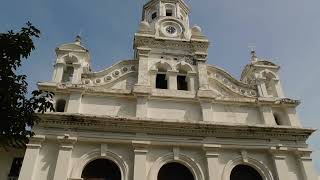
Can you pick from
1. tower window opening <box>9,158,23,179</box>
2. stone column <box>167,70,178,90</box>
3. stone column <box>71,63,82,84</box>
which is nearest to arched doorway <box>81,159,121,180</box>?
tower window opening <box>9,158,23,179</box>

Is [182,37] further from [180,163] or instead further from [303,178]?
[303,178]

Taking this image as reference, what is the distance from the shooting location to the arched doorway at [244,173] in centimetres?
1625

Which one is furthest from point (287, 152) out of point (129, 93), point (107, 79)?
point (107, 79)

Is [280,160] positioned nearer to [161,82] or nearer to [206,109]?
[206,109]

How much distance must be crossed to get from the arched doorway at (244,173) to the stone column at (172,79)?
16.8 feet

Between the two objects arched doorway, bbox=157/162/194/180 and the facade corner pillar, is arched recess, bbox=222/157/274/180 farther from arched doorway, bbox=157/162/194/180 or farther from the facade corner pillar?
arched doorway, bbox=157/162/194/180

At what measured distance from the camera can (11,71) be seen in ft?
33.3

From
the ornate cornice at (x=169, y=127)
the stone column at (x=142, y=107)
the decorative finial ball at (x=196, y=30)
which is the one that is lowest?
the ornate cornice at (x=169, y=127)

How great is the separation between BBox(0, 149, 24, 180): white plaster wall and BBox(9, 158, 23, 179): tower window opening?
0.41 feet

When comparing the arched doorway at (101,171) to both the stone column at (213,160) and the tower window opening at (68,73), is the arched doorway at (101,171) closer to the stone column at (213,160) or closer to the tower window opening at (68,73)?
the stone column at (213,160)

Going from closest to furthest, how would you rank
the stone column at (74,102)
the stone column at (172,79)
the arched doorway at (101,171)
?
the arched doorway at (101,171) < the stone column at (74,102) < the stone column at (172,79)

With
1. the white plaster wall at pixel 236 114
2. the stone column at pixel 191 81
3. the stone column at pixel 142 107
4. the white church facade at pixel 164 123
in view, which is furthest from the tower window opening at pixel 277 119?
the stone column at pixel 142 107

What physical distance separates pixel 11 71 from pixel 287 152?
41.2 feet

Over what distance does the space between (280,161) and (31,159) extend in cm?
1087
